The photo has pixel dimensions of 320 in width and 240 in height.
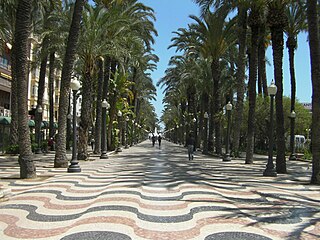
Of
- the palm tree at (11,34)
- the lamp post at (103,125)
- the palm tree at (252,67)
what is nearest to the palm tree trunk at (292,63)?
the palm tree at (252,67)

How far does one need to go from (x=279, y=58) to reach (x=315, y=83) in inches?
209

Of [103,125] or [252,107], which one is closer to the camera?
[252,107]

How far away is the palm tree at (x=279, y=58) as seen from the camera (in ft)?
57.2

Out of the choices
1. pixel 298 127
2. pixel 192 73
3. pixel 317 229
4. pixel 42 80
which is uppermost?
pixel 192 73

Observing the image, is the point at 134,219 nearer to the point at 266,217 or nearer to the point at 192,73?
the point at 266,217

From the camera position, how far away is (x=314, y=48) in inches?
523

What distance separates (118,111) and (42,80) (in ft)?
28.0

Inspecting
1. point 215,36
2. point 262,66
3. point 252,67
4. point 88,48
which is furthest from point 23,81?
point 262,66

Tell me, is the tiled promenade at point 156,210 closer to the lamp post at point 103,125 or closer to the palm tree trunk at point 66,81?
the palm tree trunk at point 66,81

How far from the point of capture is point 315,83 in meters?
13.3

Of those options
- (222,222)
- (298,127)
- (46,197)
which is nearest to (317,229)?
(222,222)

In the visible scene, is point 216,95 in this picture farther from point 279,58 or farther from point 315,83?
point 315,83

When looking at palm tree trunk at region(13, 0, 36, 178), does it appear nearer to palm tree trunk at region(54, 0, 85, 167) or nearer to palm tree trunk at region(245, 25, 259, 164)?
palm tree trunk at region(54, 0, 85, 167)

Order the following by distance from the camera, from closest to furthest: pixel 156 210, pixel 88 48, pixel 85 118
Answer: pixel 156 210
pixel 88 48
pixel 85 118
